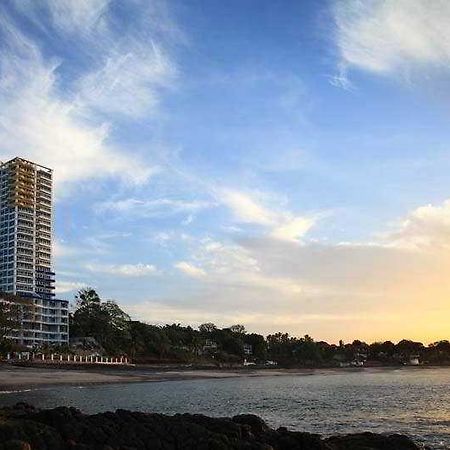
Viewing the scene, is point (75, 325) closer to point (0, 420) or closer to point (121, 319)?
point (121, 319)

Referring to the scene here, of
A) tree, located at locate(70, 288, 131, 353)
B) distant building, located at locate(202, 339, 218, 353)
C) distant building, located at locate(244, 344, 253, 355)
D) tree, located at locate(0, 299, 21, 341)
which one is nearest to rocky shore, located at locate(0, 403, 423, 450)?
tree, located at locate(0, 299, 21, 341)

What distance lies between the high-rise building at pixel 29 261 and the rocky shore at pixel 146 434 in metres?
127

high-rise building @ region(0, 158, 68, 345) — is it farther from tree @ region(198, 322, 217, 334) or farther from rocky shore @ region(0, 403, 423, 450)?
rocky shore @ region(0, 403, 423, 450)

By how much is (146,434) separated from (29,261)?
166713 mm

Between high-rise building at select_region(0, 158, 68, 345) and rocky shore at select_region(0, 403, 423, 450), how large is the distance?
127 metres

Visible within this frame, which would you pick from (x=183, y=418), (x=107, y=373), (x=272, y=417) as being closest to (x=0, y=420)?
(x=183, y=418)

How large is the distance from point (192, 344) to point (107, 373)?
77.9 metres

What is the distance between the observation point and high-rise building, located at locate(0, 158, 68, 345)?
152m

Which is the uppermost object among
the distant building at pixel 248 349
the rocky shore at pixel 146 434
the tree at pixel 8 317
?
the tree at pixel 8 317

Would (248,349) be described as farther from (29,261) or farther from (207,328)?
(29,261)

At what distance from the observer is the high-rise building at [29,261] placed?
152 meters

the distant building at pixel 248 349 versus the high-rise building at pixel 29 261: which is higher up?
the high-rise building at pixel 29 261

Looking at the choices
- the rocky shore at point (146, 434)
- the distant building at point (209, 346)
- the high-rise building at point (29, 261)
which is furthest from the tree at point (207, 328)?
the rocky shore at point (146, 434)

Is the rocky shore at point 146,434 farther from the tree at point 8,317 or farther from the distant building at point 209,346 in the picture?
the distant building at point 209,346
